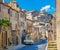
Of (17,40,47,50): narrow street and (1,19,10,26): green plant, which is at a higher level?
(1,19,10,26): green plant

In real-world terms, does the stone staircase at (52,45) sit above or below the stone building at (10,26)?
below

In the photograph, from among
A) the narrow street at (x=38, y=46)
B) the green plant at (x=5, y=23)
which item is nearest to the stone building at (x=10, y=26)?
the green plant at (x=5, y=23)

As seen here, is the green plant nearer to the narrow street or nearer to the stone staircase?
the narrow street

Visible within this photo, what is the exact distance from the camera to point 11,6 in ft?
10.1

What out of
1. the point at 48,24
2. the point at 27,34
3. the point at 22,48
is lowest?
the point at 22,48

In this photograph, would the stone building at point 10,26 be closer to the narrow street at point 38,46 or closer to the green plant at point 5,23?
the green plant at point 5,23

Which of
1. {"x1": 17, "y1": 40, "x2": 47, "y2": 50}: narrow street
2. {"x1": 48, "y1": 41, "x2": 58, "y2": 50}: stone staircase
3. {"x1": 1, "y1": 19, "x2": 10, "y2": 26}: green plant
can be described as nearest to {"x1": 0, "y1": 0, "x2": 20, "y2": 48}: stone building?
{"x1": 1, "y1": 19, "x2": 10, "y2": 26}: green plant

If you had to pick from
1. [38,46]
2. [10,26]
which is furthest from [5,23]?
[38,46]

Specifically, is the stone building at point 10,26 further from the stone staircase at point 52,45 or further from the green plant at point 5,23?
the stone staircase at point 52,45

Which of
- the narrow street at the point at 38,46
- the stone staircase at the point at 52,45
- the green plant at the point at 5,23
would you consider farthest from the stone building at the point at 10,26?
the stone staircase at the point at 52,45

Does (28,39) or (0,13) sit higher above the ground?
(0,13)

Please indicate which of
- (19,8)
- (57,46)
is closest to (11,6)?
(19,8)

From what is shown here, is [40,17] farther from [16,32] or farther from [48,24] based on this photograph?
[16,32]

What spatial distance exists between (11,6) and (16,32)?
0.52 meters
